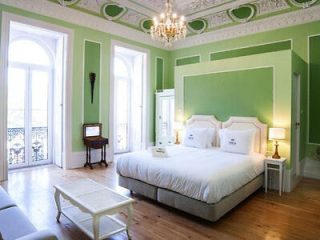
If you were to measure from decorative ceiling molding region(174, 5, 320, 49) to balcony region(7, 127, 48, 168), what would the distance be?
14.7 ft

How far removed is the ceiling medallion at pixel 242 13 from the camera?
5273mm

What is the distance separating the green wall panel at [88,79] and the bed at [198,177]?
216 cm

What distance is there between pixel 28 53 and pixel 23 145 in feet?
6.63

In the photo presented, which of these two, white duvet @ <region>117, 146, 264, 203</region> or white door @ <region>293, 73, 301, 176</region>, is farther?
white door @ <region>293, 73, 301, 176</region>

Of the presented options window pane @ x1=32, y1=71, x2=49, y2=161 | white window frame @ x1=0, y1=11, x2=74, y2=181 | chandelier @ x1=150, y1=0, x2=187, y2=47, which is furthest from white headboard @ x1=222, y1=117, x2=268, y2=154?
window pane @ x1=32, y1=71, x2=49, y2=161

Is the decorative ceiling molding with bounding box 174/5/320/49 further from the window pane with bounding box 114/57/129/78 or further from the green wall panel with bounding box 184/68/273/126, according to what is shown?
the window pane with bounding box 114/57/129/78

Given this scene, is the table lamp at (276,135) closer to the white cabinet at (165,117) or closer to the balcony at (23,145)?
the white cabinet at (165,117)

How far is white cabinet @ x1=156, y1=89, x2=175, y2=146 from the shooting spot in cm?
661

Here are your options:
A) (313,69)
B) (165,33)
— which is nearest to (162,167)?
(165,33)

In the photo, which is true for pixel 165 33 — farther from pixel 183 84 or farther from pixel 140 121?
pixel 140 121

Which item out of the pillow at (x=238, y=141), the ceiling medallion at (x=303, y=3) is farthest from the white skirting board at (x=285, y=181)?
the ceiling medallion at (x=303, y=3)

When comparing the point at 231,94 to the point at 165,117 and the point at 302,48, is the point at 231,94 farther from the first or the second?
the point at 165,117

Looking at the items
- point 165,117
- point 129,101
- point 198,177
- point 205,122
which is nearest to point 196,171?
point 198,177

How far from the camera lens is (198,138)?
4719 millimetres
